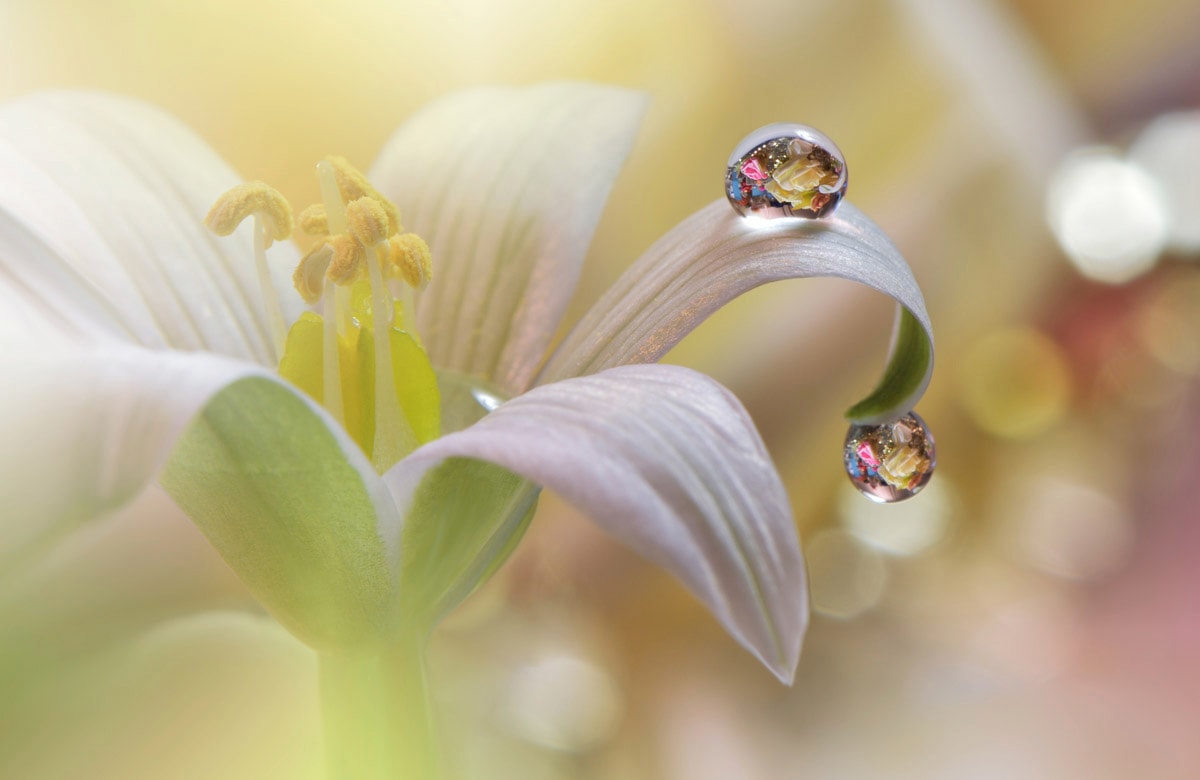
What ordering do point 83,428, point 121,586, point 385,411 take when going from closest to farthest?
point 83,428
point 385,411
point 121,586

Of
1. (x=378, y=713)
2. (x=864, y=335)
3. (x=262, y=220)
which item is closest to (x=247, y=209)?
(x=262, y=220)

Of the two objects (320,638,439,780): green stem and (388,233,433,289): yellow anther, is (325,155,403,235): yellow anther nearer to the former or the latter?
(388,233,433,289): yellow anther

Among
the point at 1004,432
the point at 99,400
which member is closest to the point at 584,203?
the point at 99,400

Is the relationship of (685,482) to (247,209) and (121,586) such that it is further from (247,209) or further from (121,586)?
(121,586)

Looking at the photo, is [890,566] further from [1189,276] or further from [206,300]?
[206,300]

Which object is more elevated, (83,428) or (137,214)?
(137,214)

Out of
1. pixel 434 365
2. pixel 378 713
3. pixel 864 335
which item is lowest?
pixel 378 713

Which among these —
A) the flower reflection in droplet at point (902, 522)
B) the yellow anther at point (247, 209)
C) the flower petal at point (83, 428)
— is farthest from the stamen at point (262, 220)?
the flower reflection in droplet at point (902, 522)
